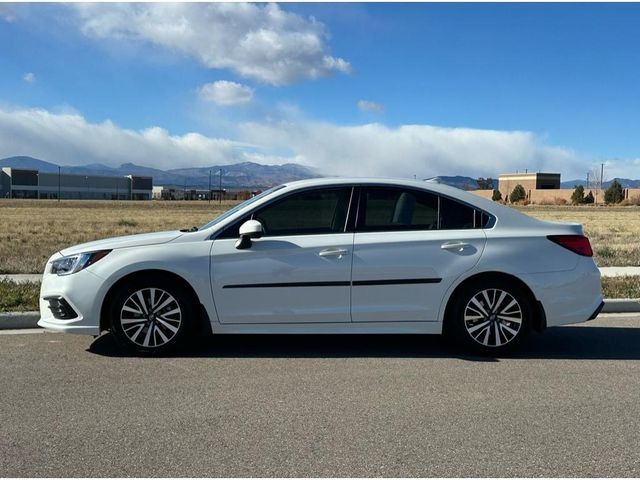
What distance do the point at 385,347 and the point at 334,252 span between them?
1.23 metres

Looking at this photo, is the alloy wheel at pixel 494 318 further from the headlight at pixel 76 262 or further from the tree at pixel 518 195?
the tree at pixel 518 195

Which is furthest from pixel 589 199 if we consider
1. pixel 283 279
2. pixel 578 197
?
pixel 283 279

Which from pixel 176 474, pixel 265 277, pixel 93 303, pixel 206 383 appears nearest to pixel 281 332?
pixel 265 277

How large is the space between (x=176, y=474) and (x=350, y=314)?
2.54m

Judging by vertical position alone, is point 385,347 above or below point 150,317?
below

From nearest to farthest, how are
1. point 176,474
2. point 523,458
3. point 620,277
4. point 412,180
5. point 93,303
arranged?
point 176,474 → point 523,458 → point 93,303 → point 412,180 → point 620,277

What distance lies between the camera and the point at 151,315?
18.2ft

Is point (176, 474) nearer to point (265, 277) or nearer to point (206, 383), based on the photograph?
point (206, 383)

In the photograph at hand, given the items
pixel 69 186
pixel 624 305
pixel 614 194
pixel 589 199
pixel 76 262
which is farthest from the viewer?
pixel 69 186

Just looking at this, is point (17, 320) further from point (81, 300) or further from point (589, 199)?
point (589, 199)

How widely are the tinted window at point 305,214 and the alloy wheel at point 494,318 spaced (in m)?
1.44

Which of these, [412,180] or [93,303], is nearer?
[93,303]

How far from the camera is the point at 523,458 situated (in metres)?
3.58

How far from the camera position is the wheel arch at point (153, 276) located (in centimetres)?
554
